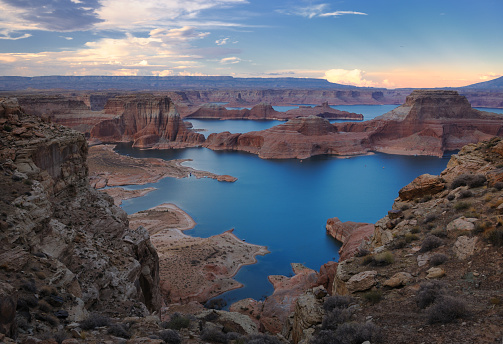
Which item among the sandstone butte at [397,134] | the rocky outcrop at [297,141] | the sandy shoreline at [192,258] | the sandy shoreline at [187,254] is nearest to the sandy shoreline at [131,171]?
the sandy shoreline at [187,254]

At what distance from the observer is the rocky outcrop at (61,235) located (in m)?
10.0

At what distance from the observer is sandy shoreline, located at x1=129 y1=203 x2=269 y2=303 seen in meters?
25.2

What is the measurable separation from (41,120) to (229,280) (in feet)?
55.8

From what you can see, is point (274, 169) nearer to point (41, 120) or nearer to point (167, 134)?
point (167, 134)

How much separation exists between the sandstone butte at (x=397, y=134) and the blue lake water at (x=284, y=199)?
203 inches

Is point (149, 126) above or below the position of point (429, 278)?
above

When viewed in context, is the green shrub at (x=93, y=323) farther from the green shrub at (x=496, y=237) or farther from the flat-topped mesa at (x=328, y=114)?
the flat-topped mesa at (x=328, y=114)

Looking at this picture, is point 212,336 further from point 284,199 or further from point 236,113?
point 236,113

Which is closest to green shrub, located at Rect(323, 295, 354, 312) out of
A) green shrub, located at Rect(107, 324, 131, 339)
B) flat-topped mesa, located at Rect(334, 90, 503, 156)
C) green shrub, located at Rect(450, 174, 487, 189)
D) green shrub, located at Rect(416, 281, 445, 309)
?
green shrub, located at Rect(416, 281, 445, 309)

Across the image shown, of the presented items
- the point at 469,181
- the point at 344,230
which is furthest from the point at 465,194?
the point at 344,230

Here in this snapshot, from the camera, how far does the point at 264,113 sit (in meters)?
168

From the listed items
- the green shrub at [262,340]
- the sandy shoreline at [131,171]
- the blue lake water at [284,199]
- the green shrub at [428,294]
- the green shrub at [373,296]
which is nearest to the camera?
the green shrub at [428,294]

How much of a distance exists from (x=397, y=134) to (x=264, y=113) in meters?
82.5

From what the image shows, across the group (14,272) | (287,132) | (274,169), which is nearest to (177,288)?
(14,272)
